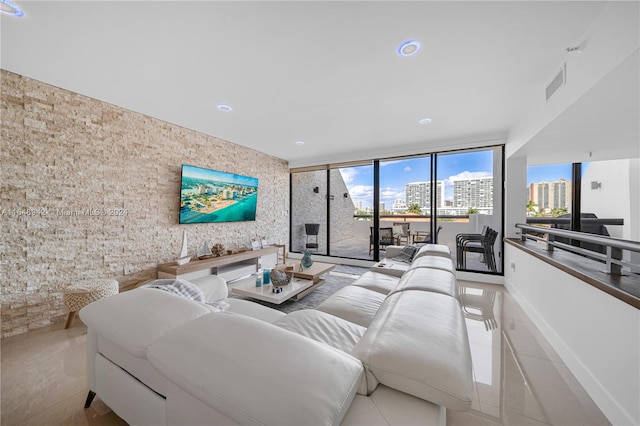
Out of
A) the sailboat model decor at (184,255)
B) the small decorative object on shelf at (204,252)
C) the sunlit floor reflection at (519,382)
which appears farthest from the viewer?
the small decorative object on shelf at (204,252)

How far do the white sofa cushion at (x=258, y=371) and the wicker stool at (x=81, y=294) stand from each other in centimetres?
226

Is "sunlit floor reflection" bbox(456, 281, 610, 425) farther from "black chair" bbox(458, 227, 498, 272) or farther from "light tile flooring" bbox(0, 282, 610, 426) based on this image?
"black chair" bbox(458, 227, 498, 272)

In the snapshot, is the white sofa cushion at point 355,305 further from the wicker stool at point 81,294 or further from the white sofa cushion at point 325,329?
the wicker stool at point 81,294

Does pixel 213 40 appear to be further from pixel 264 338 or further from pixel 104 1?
pixel 264 338

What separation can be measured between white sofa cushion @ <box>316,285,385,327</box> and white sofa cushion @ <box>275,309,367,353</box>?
0.25m

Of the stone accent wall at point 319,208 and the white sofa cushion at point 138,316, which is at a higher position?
the stone accent wall at point 319,208

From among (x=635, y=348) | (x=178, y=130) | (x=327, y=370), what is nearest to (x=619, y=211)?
(x=635, y=348)

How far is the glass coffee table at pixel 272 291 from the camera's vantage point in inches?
102

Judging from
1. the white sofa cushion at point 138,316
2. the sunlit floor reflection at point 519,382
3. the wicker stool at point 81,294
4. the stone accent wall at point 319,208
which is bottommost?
the sunlit floor reflection at point 519,382

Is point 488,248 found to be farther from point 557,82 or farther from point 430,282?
point 430,282

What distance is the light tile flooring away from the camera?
4.62 ft

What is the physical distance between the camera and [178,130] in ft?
12.1

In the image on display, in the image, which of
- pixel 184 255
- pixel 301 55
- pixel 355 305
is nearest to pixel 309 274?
pixel 355 305

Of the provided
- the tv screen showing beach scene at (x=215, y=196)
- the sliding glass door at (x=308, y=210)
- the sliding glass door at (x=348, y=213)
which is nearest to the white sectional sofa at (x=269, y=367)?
the tv screen showing beach scene at (x=215, y=196)
